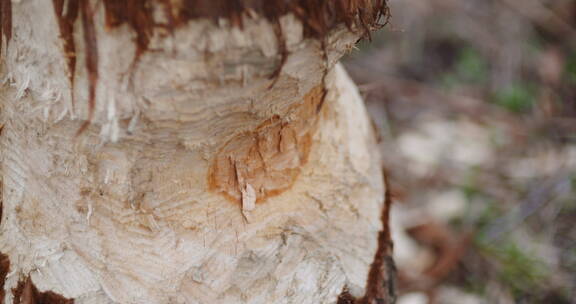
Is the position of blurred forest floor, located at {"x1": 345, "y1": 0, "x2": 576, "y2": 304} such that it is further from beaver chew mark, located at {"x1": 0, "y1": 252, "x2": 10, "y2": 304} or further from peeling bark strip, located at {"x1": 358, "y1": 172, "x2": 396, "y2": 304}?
beaver chew mark, located at {"x1": 0, "y1": 252, "x2": 10, "y2": 304}

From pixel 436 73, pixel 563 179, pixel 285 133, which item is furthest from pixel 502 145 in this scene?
pixel 285 133

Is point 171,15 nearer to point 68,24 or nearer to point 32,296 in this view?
point 68,24

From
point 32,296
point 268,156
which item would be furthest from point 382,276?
point 32,296

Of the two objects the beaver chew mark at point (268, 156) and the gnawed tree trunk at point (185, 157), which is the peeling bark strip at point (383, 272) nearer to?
the gnawed tree trunk at point (185, 157)

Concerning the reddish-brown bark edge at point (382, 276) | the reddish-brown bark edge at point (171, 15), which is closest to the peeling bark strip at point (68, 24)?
the reddish-brown bark edge at point (171, 15)

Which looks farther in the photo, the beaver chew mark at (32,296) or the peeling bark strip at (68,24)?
the beaver chew mark at (32,296)

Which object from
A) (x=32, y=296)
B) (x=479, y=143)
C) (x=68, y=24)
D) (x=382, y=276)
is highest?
(x=479, y=143)

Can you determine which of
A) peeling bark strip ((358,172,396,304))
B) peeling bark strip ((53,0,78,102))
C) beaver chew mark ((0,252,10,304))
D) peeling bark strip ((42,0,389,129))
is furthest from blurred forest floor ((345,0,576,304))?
beaver chew mark ((0,252,10,304))

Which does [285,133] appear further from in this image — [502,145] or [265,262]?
[502,145]

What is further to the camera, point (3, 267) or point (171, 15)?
point (3, 267)
